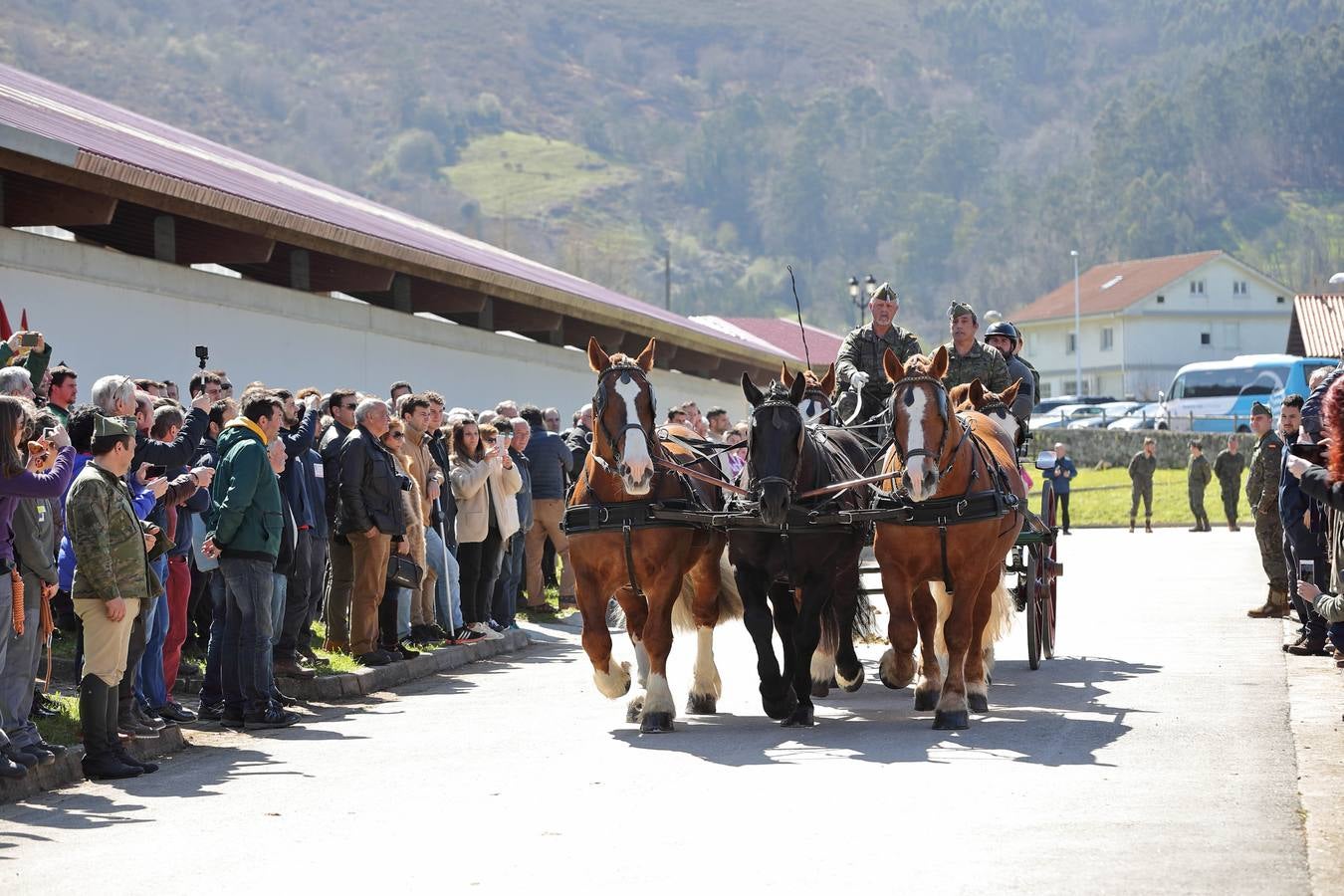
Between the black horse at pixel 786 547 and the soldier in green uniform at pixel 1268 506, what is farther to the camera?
the soldier in green uniform at pixel 1268 506

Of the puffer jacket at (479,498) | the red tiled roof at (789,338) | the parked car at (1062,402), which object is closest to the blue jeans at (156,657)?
the puffer jacket at (479,498)

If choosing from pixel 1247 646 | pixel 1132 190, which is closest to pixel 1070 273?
pixel 1132 190

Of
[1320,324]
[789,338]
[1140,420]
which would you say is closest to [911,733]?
[789,338]

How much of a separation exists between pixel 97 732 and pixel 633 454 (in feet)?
11.5

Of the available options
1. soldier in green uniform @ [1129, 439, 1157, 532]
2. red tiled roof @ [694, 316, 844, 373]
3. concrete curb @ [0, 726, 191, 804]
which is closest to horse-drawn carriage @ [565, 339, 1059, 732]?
concrete curb @ [0, 726, 191, 804]

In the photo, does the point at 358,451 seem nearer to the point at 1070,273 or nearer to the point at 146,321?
the point at 146,321

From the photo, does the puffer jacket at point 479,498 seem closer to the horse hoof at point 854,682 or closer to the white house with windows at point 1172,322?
the horse hoof at point 854,682

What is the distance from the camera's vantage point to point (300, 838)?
781 centimetres

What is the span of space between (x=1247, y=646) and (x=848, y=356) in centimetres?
469

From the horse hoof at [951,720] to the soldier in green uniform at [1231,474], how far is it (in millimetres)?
26916

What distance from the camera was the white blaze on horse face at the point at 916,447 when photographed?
10.5 metres

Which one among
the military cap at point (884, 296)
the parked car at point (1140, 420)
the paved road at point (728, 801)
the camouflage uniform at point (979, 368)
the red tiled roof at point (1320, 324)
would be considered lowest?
the paved road at point (728, 801)

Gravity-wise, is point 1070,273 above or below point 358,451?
above

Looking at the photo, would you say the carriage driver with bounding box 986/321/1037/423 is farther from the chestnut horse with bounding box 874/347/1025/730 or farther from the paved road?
the chestnut horse with bounding box 874/347/1025/730
